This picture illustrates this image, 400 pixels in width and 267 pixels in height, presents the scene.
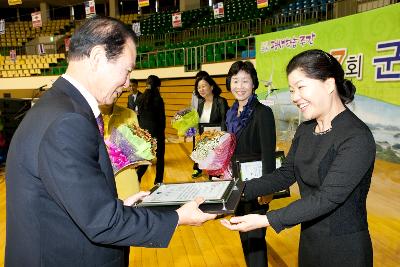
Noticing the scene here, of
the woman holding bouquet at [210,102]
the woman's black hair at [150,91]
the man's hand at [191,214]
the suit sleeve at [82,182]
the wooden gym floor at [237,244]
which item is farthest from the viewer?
the woman's black hair at [150,91]

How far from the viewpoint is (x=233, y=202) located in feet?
4.46

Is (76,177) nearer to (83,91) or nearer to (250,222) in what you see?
(83,91)

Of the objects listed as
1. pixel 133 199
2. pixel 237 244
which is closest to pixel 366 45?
pixel 237 244

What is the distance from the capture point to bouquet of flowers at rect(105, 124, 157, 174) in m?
1.92

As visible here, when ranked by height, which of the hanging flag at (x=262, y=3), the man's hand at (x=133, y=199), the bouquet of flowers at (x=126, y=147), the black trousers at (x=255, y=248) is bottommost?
the black trousers at (x=255, y=248)

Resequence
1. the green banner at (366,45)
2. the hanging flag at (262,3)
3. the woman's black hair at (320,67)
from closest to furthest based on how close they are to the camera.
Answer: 1. the woman's black hair at (320,67)
2. the green banner at (366,45)
3. the hanging flag at (262,3)

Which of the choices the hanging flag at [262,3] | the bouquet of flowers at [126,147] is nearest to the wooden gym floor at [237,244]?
the bouquet of flowers at [126,147]

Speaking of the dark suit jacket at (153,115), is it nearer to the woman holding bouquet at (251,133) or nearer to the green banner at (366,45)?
the green banner at (366,45)

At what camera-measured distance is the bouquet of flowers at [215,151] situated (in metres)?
2.19

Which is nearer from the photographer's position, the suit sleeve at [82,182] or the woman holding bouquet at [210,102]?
the suit sleeve at [82,182]

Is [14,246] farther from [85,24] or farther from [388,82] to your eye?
[388,82]

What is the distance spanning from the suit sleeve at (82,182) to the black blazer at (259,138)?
3.98 feet

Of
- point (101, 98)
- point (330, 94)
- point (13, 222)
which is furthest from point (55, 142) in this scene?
point (330, 94)

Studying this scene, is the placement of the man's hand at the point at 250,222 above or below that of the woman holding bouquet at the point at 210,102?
below
